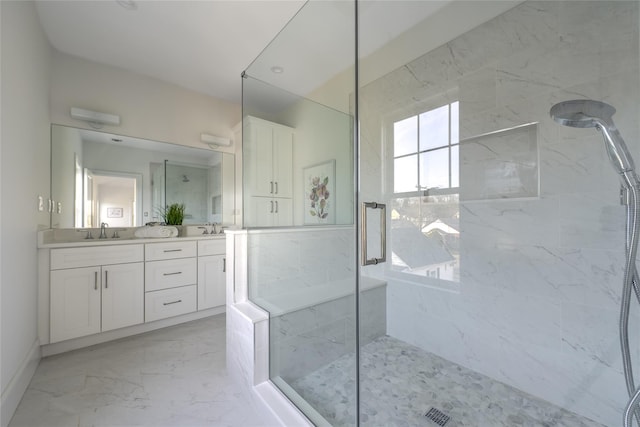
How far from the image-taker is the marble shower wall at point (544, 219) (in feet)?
4.06

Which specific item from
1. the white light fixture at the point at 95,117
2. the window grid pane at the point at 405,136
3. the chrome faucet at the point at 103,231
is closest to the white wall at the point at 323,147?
the window grid pane at the point at 405,136

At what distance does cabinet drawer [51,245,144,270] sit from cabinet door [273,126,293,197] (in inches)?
57.0

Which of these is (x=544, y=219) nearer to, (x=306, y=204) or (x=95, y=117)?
(x=306, y=204)

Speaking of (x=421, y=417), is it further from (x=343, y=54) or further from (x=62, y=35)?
(x=62, y=35)

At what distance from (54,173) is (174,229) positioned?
3.48ft

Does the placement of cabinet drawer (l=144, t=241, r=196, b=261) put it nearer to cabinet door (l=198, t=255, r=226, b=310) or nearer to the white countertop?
the white countertop

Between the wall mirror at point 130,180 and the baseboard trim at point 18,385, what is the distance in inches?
42.6

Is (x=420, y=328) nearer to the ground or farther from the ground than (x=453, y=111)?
nearer to the ground

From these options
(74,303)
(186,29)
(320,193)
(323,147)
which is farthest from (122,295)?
(186,29)

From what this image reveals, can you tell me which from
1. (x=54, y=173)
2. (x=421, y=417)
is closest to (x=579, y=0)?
(x=421, y=417)

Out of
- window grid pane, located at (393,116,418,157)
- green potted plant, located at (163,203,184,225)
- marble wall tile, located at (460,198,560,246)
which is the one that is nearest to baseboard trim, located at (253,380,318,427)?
marble wall tile, located at (460,198,560,246)

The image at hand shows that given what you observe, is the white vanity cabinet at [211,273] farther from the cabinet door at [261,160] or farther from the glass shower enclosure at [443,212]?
the cabinet door at [261,160]

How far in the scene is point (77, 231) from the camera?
2426mm

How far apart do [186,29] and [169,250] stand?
1.92m
